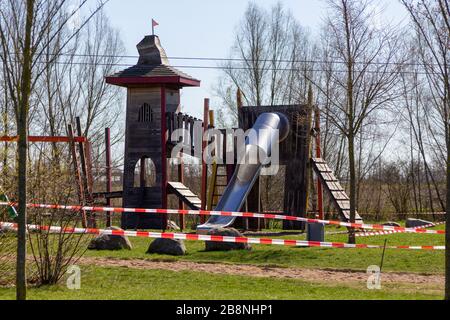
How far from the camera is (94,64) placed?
140 feet

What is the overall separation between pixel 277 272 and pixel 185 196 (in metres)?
12.0

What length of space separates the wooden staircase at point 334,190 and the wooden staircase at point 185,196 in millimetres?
3832

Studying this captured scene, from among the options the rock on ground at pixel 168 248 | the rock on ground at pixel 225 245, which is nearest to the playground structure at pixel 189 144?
the rock on ground at pixel 225 245

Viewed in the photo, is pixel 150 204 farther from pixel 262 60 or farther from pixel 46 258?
pixel 262 60

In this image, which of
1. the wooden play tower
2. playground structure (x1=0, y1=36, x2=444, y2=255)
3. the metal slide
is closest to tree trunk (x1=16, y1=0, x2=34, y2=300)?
the metal slide

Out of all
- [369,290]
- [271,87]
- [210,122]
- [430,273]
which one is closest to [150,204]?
[210,122]

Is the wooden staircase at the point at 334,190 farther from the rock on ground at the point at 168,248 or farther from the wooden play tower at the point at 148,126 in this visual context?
the rock on ground at the point at 168,248

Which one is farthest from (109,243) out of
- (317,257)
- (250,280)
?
(250,280)

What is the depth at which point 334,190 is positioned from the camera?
2447 centimetres

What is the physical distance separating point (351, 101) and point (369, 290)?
8.07 meters

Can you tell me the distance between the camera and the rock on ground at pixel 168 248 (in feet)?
56.8

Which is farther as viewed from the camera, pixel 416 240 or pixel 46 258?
pixel 416 240

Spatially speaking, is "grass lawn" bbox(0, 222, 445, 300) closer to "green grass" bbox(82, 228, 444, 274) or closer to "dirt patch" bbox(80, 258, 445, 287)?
"green grass" bbox(82, 228, 444, 274)

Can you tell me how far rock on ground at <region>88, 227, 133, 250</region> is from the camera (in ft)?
58.6
